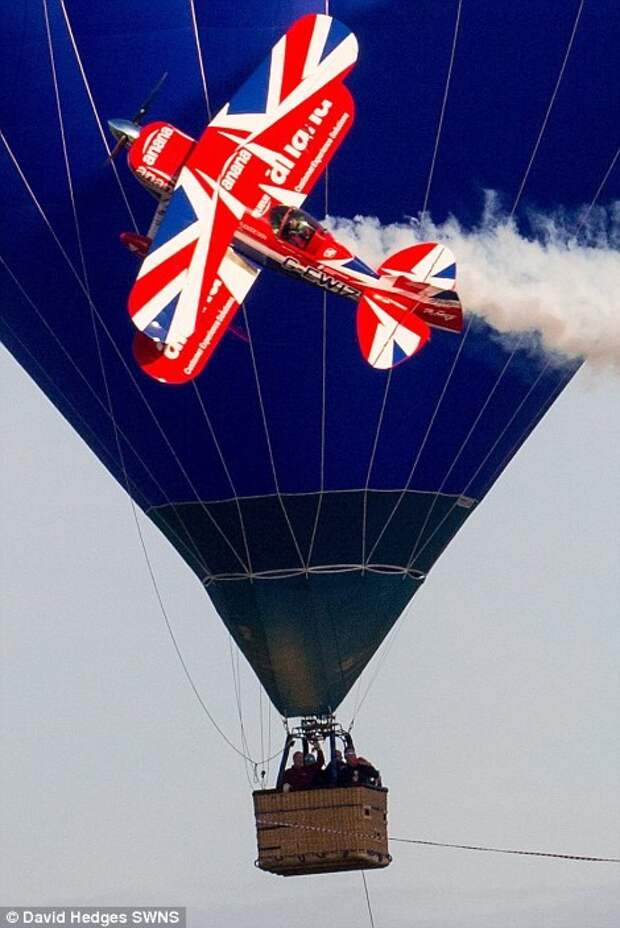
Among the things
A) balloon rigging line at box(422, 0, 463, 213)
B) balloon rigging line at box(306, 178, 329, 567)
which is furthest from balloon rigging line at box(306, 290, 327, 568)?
balloon rigging line at box(422, 0, 463, 213)

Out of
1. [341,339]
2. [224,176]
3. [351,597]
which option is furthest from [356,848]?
[224,176]

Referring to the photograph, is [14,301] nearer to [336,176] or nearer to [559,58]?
[336,176]

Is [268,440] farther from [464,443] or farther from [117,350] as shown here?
[464,443]

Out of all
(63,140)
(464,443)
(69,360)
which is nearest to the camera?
(63,140)

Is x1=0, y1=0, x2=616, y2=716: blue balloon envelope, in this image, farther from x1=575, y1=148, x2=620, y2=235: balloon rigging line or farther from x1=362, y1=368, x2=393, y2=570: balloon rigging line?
x1=575, y1=148, x2=620, y2=235: balloon rigging line

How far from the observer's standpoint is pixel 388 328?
26156 mm

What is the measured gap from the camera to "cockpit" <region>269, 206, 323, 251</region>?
2544 cm

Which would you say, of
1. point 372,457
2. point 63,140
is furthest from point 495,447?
point 63,140

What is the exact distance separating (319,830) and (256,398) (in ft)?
10.9

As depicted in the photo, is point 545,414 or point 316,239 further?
point 545,414

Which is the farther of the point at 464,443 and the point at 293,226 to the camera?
the point at 464,443

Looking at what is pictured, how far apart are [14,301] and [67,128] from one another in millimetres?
1796

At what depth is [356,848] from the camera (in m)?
27.9

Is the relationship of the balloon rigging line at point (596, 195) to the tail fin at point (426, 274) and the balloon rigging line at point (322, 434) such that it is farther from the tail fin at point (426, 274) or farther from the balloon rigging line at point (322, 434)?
the balloon rigging line at point (322, 434)
